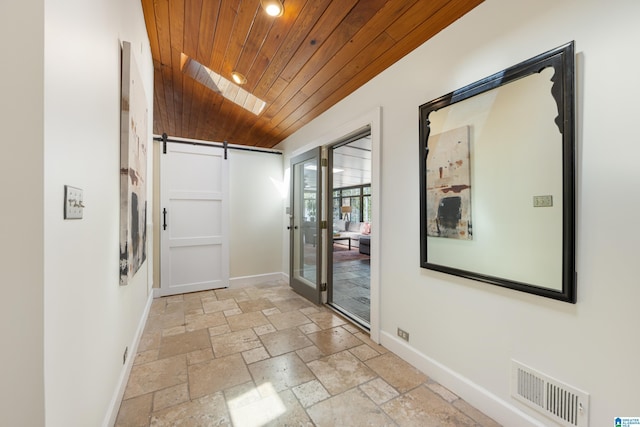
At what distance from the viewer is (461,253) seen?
1688mm

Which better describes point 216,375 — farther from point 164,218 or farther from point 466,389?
point 164,218

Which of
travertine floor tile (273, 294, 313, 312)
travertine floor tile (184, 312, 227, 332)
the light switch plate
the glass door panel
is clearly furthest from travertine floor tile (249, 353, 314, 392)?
the light switch plate

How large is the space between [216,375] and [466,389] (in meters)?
1.75


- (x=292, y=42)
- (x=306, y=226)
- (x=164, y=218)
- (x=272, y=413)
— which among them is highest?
(x=292, y=42)

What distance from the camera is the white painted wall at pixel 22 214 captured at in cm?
67

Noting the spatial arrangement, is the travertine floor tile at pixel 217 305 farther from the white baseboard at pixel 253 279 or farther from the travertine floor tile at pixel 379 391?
the travertine floor tile at pixel 379 391

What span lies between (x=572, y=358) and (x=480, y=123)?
52.4 inches

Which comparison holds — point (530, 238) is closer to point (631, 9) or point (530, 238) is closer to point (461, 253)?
point (461, 253)

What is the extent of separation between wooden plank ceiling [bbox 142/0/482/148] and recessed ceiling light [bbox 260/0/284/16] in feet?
0.14

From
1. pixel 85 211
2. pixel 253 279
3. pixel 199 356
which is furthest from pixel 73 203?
pixel 253 279

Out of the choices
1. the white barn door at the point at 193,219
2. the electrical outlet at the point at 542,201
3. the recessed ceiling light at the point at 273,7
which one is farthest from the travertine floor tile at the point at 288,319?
the recessed ceiling light at the point at 273,7

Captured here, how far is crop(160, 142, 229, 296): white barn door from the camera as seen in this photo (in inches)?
144

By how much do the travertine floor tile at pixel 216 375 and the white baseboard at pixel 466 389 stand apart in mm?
1259

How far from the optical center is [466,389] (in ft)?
5.36
